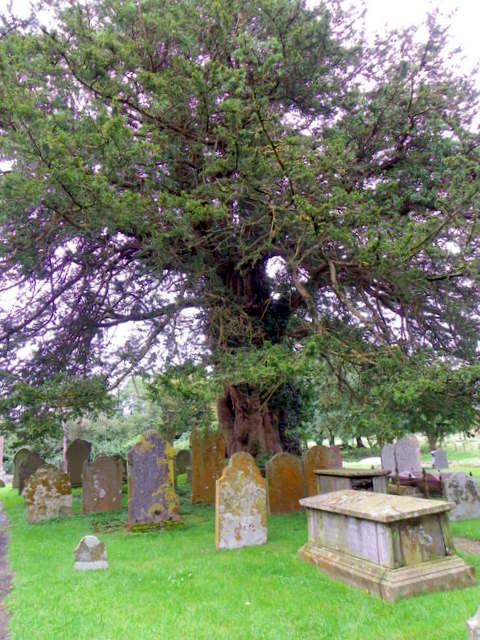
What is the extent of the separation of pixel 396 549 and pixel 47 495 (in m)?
8.08

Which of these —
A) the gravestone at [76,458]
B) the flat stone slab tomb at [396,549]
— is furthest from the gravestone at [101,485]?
the flat stone slab tomb at [396,549]

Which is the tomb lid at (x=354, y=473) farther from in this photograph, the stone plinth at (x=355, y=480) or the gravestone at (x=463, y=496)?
the gravestone at (x=463, y=496)

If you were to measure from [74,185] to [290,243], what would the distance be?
4463mm

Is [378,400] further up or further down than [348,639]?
further up

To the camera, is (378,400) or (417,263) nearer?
(378,400)

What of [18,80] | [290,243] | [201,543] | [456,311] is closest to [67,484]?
[201,543]

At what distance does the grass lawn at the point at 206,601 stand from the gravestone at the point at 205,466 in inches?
150

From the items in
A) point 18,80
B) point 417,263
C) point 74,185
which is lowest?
point 417,263

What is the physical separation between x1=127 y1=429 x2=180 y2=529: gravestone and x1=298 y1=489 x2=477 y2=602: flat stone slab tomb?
3.96 meters

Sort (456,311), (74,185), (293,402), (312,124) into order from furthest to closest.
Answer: (293,402), (312,124), (456,311), (74,185)

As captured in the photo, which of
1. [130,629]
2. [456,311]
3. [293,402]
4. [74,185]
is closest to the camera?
[130,629]

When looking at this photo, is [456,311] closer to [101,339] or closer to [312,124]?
[312,124]

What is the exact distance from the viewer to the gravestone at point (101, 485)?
34.9 ft

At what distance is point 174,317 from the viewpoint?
10.1 metres
